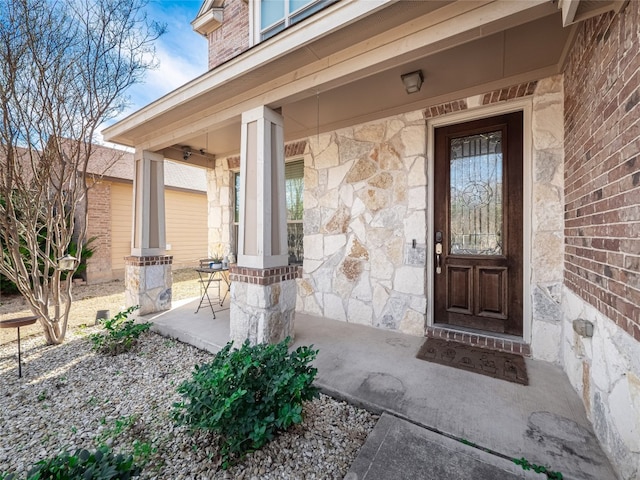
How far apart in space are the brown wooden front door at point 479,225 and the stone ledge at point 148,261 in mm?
3689

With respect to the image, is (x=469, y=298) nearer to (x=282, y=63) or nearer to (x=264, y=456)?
(x=264, y=456)

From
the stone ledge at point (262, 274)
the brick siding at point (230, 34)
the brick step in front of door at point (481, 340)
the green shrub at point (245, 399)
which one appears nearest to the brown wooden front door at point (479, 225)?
the brick step in front of door at point (481, 340)

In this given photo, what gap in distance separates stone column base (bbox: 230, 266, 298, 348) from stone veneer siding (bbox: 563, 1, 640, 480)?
228cm

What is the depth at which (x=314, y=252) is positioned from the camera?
12.9 ft

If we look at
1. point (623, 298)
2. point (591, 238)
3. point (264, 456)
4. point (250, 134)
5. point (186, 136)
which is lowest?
point (264, 456)

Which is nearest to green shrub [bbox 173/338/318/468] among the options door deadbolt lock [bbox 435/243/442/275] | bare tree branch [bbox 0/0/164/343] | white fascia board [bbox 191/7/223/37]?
door deadbolt lock [bbox 435/243/442/275]

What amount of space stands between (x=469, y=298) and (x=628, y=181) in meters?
1.85

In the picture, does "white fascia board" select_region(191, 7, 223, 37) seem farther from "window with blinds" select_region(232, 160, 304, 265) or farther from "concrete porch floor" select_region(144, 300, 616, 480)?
"concrete porch floor" select_region(144, 300, 616, 480)

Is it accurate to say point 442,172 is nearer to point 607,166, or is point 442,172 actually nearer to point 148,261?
point 607,166

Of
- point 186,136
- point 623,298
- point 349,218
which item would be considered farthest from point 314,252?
point 623,298

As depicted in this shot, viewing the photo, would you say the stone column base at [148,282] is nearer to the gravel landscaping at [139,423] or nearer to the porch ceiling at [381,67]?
the gravel landscaping at [139,423]

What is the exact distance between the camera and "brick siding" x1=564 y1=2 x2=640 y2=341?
127 centimetres

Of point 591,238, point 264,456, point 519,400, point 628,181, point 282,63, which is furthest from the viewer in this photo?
point 282,63

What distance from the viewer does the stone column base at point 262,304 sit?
8.43 ft
